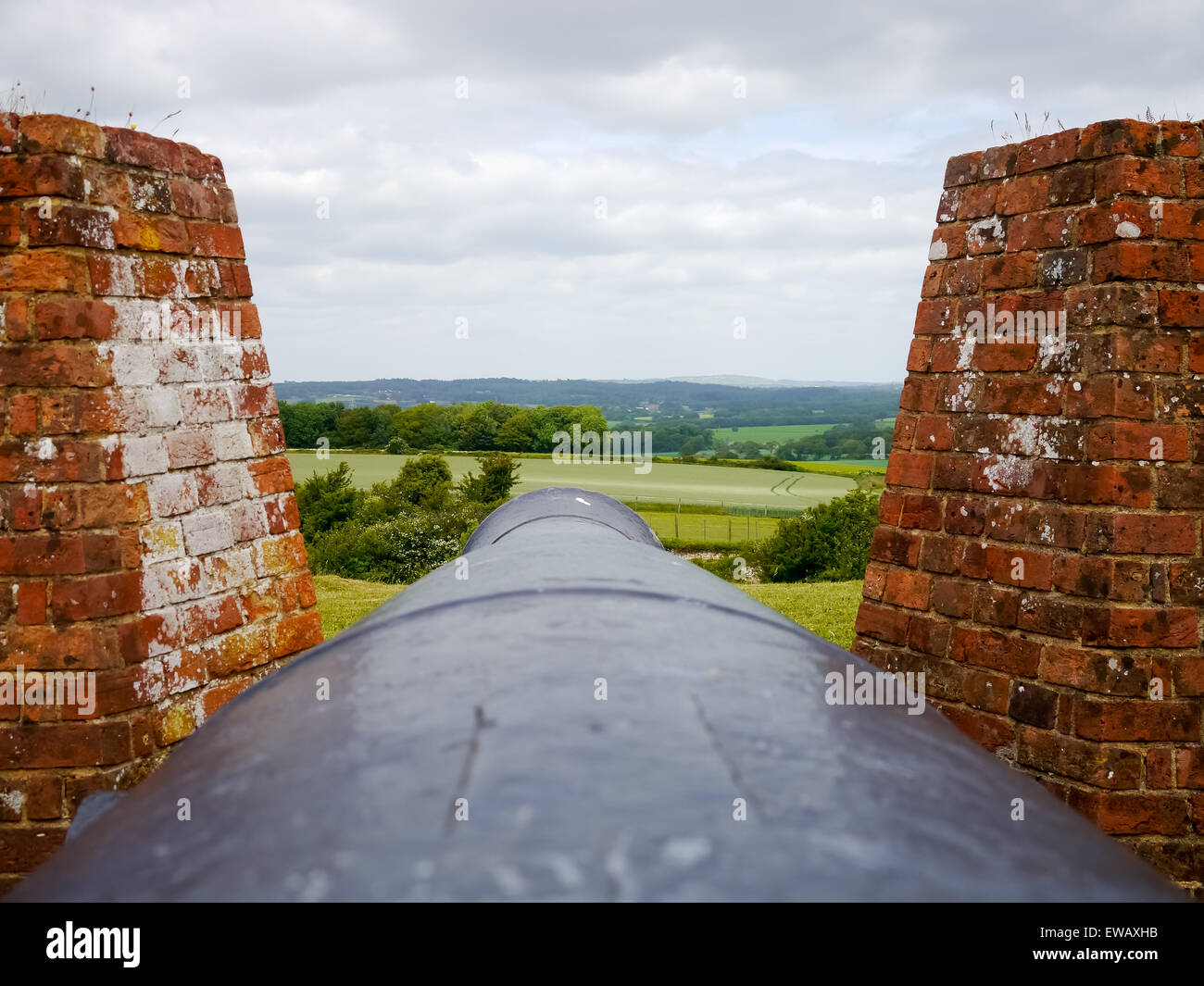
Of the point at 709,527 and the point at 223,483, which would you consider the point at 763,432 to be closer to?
the point at 709,527

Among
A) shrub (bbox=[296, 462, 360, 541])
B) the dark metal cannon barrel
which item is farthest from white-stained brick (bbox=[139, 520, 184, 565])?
shrub (bbox=[296, 462, 360, 541])

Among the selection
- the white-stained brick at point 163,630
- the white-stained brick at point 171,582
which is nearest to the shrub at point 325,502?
the white-stained brick at point 171,582

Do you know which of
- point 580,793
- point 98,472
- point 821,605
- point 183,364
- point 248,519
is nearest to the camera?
point 580,793

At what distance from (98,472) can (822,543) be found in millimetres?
21764

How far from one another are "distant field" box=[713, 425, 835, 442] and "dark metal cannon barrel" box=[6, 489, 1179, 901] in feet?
107

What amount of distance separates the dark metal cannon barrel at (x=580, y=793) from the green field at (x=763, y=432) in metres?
32.6

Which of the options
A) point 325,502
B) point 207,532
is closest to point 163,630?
point 207,532

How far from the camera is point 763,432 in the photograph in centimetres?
3562

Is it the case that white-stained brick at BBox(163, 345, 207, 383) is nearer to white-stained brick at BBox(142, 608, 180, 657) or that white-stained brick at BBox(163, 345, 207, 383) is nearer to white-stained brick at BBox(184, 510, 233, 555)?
white-stained brick at BBox(184, 510, 233, 555)

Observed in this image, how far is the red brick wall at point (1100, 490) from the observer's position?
303 cm

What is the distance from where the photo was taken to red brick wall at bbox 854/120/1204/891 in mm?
3031

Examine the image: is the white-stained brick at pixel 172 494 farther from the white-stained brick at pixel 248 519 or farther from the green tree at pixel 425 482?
the green tree at pixel 425 482
